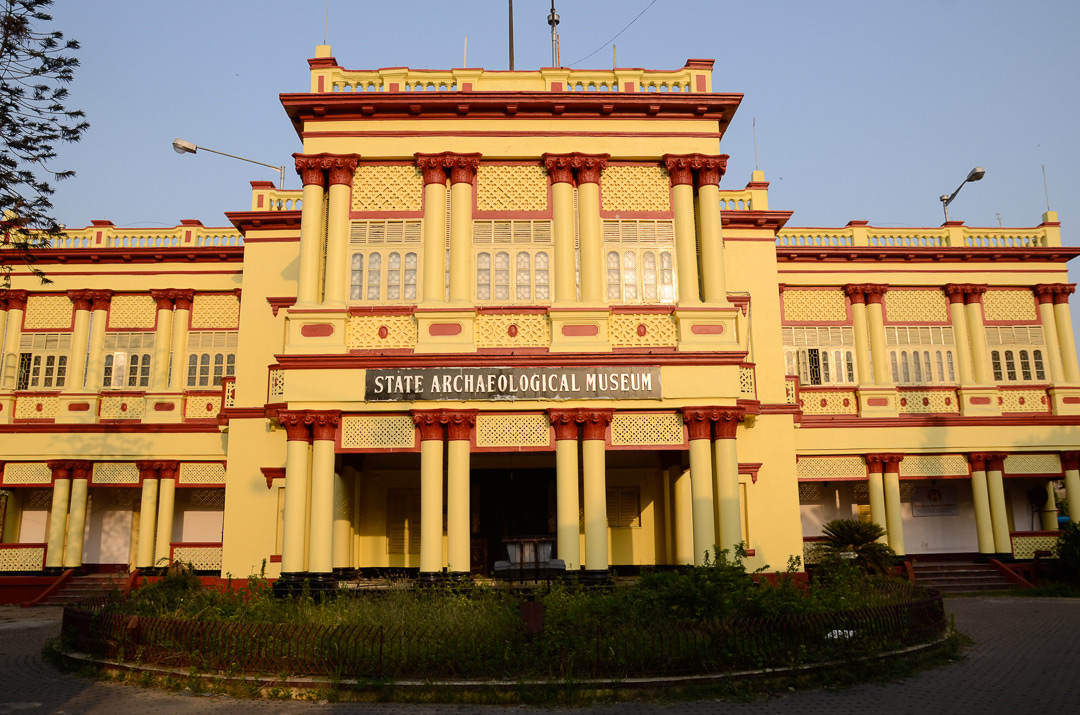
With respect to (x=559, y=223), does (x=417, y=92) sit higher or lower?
higher

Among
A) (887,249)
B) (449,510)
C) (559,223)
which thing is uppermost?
(887,249)

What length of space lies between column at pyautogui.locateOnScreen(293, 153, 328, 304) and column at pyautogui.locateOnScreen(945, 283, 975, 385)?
773 inches

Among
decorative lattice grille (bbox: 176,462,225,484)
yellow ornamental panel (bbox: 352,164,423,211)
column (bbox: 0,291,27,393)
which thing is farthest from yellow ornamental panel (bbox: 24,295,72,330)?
yellow ornamental panel (bbox: 352,164,423,211)

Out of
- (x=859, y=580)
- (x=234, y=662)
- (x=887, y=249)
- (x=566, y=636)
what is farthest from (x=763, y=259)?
(x=234, y=662)

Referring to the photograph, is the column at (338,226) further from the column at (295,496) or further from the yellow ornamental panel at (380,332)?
the column at (295,496)

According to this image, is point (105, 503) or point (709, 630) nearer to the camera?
point (709, 630)

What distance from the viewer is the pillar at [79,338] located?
24891mm

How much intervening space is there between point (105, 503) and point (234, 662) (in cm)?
1801

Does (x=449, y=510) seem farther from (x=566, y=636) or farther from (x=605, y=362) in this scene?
(x=566, y=636)

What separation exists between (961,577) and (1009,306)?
29.4 ft

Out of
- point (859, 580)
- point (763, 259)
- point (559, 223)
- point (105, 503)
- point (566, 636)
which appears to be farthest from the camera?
point (105, 503)

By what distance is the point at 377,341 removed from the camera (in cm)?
1781

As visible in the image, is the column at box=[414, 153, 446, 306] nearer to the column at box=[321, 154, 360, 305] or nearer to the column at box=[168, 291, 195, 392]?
the column at box=[321, 154, 360, 305]

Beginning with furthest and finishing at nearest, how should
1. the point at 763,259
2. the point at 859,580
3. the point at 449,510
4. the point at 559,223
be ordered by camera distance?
1. the point at 763,259
2. the point at 559,223
3. the point at 449,510
4. the point at 859,580
